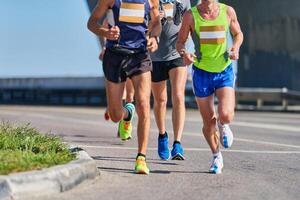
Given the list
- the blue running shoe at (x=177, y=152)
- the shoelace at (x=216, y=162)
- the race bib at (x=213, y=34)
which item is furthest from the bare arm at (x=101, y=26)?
the blue running shoe at (x=177, y=152)

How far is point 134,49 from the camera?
668 cm

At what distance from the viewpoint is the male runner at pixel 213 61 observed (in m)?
6.73

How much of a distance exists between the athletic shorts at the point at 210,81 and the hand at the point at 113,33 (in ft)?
3.04

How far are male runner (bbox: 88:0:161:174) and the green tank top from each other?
0.44 metres

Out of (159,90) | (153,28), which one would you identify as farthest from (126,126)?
(153,28)

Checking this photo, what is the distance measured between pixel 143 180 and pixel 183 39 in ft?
5.10

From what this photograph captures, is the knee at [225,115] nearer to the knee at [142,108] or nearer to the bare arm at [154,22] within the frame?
the knee at [142,108]

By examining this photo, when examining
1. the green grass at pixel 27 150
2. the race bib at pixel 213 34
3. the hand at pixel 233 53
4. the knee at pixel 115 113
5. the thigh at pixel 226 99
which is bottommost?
the green grass at pixel 27 150

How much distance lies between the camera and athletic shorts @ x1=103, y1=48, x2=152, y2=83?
6.67 metres

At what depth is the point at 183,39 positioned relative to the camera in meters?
6.91

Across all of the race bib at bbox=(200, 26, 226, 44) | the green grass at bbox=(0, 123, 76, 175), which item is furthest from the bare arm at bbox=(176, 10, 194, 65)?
the green grass at bbox=(0, 123, 76, 175)

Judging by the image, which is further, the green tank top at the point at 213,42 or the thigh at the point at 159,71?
the thigh at the point at 159,71

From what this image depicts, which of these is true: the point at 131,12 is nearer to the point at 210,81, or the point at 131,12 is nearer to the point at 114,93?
the point at 114,93

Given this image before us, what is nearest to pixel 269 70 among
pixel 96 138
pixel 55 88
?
pixel 55 88
